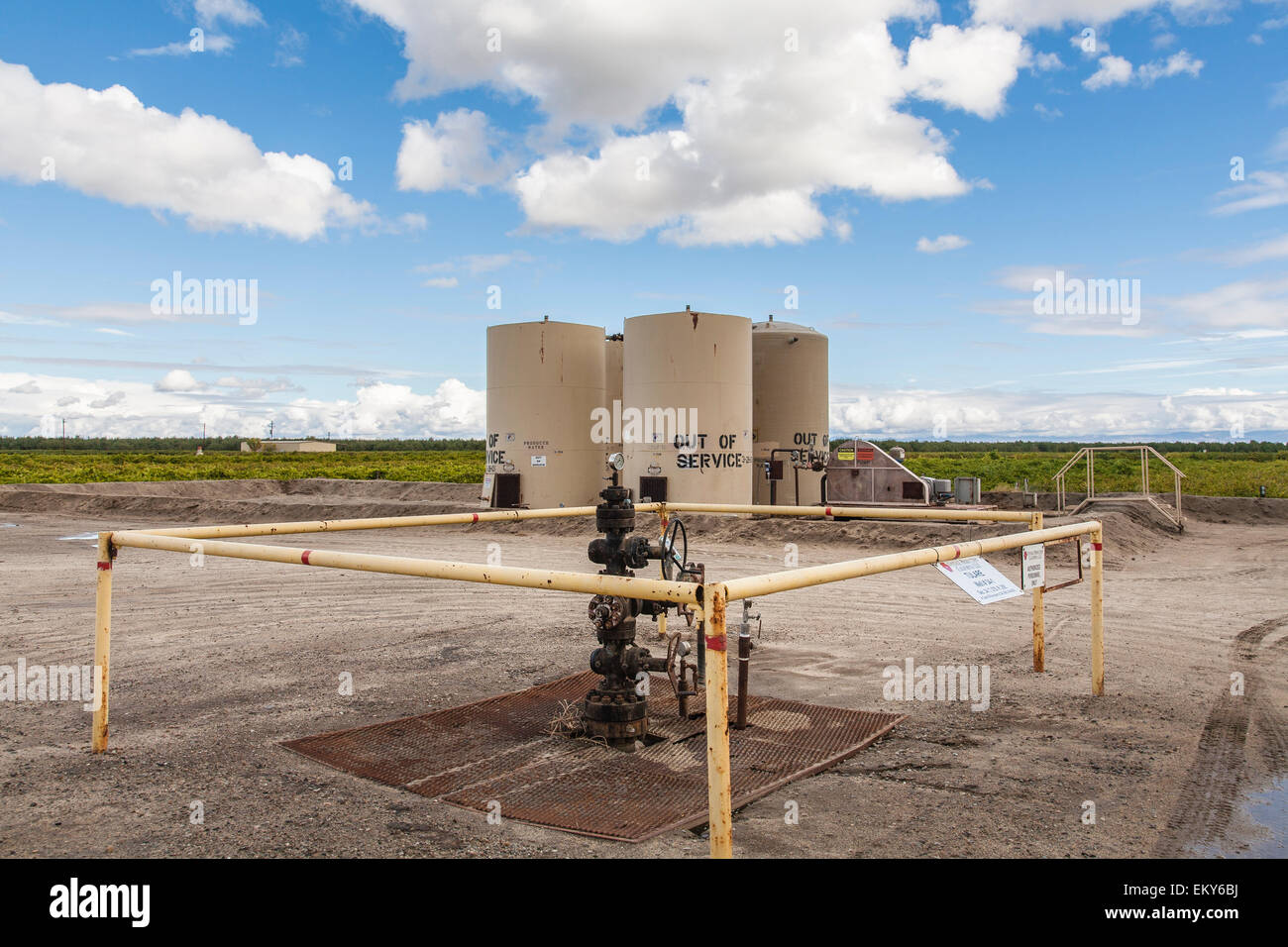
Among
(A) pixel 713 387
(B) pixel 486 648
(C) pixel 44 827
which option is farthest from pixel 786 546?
(C) pixel 44 827

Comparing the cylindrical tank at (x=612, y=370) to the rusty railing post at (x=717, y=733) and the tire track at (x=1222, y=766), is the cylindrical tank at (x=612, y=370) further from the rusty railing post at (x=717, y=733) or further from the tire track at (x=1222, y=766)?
the rusty railing post at (x=717, y=733)

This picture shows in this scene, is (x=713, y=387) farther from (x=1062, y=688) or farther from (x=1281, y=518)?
(x=1281, y=518)

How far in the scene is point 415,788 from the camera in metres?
4.41

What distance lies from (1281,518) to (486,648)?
23.4m

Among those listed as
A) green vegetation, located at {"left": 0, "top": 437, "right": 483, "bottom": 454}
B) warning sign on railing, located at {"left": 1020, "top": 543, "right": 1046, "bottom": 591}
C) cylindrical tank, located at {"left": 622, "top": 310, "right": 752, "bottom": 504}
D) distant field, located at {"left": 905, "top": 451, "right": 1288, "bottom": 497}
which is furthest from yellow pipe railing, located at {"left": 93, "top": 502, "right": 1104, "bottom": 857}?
green vegetation, located at {"left": 0, "top": 437, "right": 483, "bottom": 454}

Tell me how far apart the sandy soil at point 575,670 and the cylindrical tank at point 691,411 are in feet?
19.3

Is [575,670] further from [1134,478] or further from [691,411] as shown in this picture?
[1134,478]

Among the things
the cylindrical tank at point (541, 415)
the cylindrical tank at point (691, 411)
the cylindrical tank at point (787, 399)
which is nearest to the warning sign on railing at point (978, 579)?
the cylindrical tank at point (691, 411)

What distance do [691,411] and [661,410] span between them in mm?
713

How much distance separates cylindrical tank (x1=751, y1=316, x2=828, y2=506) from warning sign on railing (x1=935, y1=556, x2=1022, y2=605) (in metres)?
18.0

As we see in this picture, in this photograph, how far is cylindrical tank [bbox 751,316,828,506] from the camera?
2284cm

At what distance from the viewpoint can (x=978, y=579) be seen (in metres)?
4.61

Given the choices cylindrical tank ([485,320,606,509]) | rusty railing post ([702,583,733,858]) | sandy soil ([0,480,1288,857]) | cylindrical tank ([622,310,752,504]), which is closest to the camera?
rusty railing post ([702,583,733,858])

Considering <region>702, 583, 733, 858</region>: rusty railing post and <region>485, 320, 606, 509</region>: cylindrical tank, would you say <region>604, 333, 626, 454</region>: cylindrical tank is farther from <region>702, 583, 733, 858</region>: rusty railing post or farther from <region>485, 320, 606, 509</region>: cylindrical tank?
Answer: <region>702, 583, 733, 858</region>: rusty railing post
